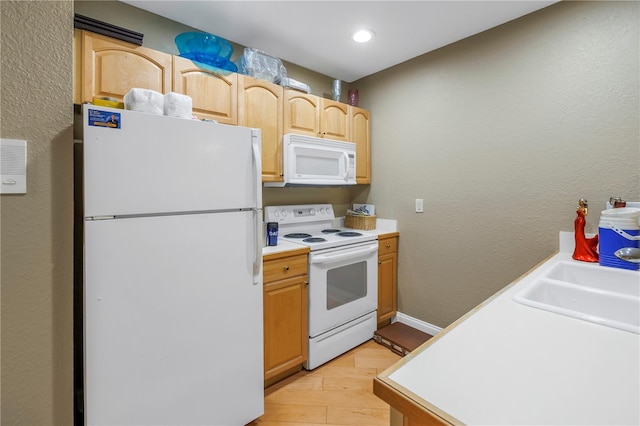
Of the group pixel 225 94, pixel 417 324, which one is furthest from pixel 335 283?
pixel 225 94

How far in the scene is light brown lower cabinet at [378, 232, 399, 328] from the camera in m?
2.62

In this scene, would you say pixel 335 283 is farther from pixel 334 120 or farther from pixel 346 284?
pixel 334 120

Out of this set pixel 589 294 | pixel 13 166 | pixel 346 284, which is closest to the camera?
pixel 13 166

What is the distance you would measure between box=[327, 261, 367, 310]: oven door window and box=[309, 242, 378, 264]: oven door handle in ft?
0.31

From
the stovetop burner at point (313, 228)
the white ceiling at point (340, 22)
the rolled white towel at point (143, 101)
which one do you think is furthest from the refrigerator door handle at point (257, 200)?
the white ceiling at point (340, 22)

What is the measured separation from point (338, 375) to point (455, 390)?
170cm

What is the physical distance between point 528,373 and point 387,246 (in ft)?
6.73

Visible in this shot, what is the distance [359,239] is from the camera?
2365mm

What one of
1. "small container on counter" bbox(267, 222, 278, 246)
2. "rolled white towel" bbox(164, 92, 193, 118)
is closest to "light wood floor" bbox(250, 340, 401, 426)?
"small container on counter" bbox(267, 222, 278, 246)

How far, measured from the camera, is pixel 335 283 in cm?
223

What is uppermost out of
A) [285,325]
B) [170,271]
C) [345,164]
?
[345,164]

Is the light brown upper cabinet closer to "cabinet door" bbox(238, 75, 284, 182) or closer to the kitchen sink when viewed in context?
"cabinet door" bbox(238, 75, 284, 182)

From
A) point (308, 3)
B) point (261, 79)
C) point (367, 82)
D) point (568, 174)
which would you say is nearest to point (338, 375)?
point (568, 174)

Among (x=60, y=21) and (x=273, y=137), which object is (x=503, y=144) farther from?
(x=60, y=21)
